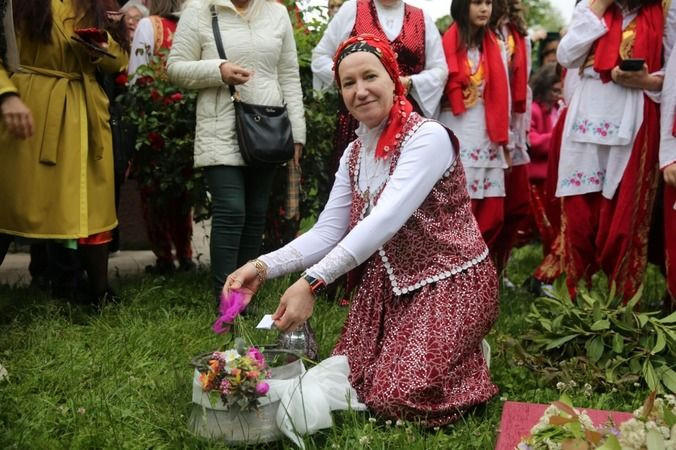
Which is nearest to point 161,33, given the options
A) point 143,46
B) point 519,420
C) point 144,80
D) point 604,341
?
point 143,46

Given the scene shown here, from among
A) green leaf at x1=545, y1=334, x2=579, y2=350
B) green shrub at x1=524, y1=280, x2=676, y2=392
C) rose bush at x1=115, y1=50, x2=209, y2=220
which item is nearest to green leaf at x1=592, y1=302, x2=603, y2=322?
green shrub at x1=524, y1=280, x2=676, y2=392

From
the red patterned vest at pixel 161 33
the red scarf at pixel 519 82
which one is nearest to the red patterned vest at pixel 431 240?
the red scarf at pixel 519 82

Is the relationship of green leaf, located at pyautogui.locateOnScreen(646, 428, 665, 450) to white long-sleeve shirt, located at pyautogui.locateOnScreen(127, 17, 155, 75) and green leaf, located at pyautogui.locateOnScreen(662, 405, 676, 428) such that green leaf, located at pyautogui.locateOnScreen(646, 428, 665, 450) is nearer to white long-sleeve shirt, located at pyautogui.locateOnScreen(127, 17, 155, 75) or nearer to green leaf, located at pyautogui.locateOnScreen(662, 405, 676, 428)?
green leaf, located at pyautogui.locateOnScreen(662, 405, 676, 428)

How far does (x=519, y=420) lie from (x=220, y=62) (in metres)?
2.34

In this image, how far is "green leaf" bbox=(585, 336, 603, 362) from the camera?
135 inches

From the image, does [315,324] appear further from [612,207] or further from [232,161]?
[612,207]

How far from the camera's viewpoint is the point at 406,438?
261 centimetres

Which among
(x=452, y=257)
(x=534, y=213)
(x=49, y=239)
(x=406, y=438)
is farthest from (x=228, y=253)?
(x=534, y=213)

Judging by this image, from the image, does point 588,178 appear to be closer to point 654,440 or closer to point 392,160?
point 392,160

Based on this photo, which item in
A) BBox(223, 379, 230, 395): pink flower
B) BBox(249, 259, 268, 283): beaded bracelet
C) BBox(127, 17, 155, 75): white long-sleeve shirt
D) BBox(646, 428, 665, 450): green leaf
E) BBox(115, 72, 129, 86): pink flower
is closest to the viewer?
BBox(646, 428, 665, 450): green leaf

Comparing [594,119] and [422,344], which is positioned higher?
[594,119]

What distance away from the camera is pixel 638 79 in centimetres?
399

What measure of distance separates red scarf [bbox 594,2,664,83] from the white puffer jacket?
1.58 metres

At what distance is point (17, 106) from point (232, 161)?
1.01 metres
